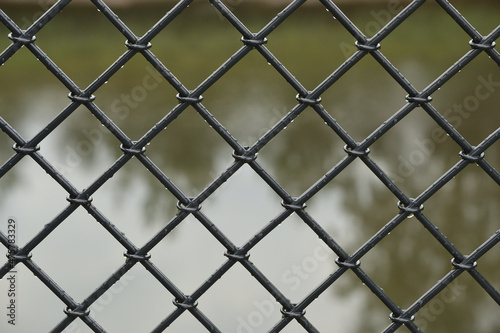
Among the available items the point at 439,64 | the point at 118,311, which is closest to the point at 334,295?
the point at 118,311

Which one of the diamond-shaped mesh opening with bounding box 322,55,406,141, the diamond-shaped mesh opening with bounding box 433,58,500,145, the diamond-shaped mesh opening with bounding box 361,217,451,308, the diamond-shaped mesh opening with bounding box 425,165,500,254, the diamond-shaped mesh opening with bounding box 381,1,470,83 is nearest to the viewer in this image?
the diamond-shaped mesh opening with bounding box 361,217,451,308

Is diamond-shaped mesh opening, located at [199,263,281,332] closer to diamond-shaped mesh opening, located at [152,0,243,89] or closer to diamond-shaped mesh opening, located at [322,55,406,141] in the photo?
diamond-shaped mesh opening, located at [322,55,406,141]

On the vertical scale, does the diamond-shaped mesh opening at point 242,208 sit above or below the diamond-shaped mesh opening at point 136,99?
below

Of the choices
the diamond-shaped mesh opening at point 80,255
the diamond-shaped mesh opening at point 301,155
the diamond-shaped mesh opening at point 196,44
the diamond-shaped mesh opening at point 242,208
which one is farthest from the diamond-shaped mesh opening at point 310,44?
the diamond-shaped mesh opening at point 80,255

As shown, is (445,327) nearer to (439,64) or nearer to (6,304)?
(6,304)

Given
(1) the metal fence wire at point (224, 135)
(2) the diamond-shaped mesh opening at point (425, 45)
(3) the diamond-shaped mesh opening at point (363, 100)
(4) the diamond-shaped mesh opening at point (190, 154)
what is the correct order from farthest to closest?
1. (2) the diamond-shaped mesh opening at point (425, 45)
2. (3) the diamond-shaped mesh opening at point (363, 100)
3. (4) the diamond-shaped mesh opening at point (190, 154)
4. (1) the metal fence wire at point (224, 135)

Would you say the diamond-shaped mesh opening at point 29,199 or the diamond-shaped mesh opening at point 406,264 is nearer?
the diamond-shaped mesh opening at point 406,264

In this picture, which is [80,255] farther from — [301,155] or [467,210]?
[467,210]

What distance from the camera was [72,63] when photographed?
6074 mm

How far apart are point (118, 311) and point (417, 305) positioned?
193cm

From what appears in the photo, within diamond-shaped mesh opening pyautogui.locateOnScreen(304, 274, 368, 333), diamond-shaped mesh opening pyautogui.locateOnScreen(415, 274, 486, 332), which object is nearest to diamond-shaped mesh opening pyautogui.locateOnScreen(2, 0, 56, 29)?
diamond-shaped mesh opening pyautogui.locateOnScreen(304, 274, 368, 333)

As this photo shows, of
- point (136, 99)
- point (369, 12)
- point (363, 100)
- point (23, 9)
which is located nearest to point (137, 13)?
point (23, 9)

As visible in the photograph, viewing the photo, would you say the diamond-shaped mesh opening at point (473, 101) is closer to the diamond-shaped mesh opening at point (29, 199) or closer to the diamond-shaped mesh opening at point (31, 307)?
the diamond-shaped mesh opening at point (29, 199)

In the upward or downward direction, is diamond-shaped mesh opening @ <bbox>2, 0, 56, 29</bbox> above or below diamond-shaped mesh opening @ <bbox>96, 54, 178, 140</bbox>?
above
